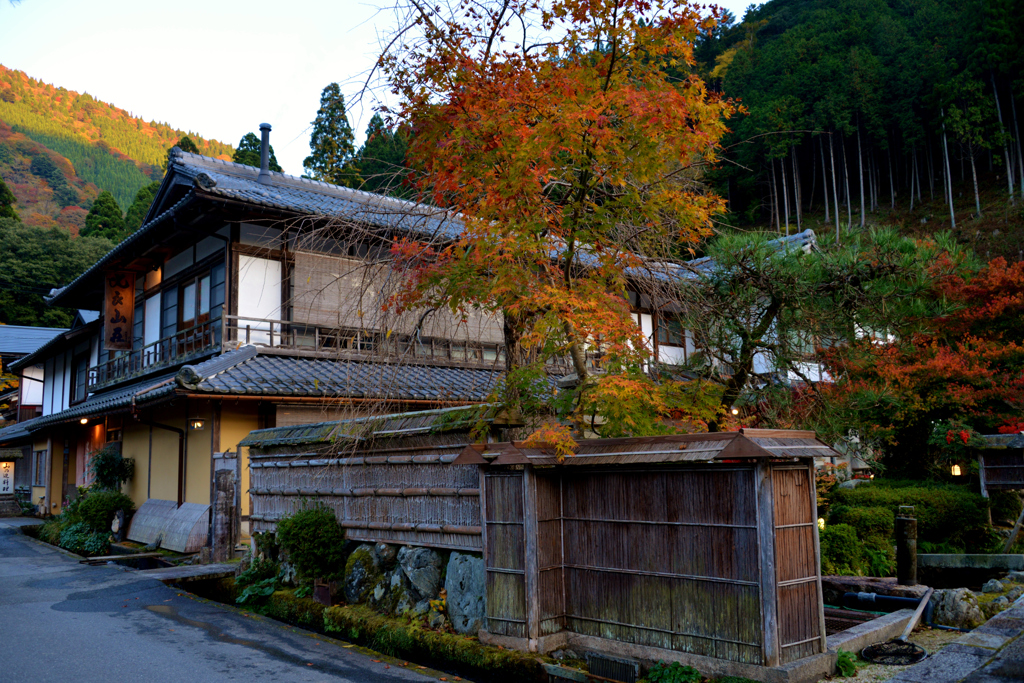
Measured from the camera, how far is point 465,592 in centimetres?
826

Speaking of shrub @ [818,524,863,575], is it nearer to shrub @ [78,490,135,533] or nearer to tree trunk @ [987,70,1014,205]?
shrub @ [78,490,135,533]

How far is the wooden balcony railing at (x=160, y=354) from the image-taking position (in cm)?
1692

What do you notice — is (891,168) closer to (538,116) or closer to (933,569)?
(933,569)

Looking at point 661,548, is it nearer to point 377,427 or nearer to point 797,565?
point 797,565

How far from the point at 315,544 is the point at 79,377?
75.6 feet

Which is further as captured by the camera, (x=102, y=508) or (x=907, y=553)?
(x=102, y=508)

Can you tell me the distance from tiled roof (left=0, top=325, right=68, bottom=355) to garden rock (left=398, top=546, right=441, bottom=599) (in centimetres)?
3966

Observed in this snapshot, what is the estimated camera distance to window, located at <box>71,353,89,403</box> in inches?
1080

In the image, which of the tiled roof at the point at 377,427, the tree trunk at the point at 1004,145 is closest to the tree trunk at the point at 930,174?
the tree trunk at the point at 1004,145

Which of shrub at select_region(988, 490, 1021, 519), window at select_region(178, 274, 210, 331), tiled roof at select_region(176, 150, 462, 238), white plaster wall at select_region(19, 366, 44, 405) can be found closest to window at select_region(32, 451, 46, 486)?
white plaster wall at select_region(19, 366, 44, 405)

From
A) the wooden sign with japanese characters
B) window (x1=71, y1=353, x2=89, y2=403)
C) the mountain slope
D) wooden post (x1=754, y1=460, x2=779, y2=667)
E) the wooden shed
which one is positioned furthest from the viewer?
Result: the mountain slope

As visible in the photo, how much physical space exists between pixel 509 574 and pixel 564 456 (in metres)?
1.44

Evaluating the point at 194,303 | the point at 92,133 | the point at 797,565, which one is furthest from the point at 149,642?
the point at 92,133

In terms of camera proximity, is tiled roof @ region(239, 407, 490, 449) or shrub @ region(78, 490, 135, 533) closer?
tiled roof @ region(239, 407, 490, 449)
